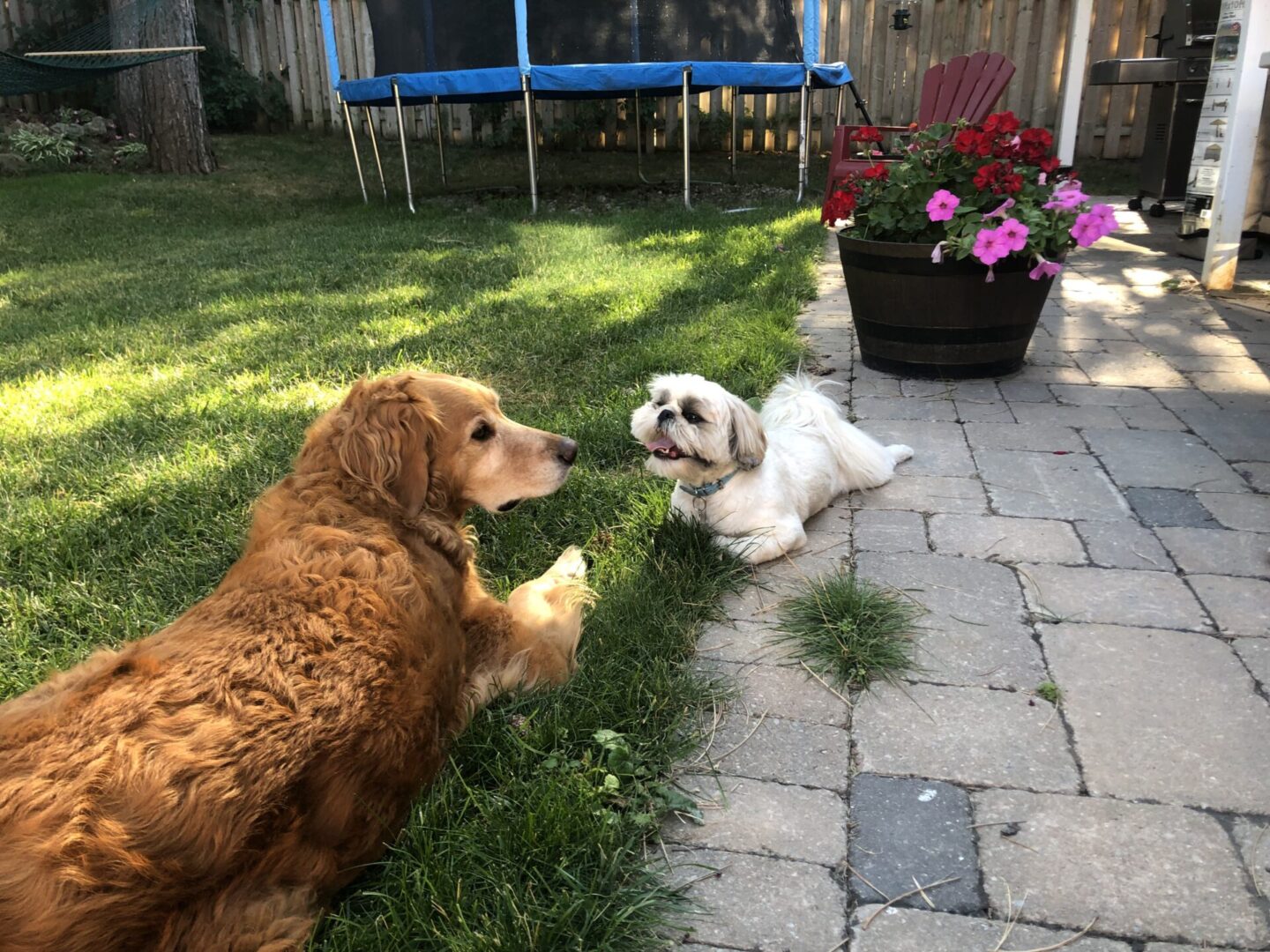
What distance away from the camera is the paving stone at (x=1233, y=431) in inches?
153

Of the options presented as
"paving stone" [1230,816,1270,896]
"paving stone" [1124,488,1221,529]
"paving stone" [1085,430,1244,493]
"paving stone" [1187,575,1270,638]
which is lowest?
"paving stone" [1230,816,1270,896]

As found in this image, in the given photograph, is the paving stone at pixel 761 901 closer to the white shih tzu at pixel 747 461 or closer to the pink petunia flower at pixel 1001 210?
the white shih tzu at pixel 747 461

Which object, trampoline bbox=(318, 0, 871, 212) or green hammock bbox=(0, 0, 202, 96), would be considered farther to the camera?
trampoline bbox=(318, 0, 871, 212)

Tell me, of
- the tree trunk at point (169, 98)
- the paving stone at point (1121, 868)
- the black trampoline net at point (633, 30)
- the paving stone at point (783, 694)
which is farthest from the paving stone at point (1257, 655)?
the tree trunk at point (169, 98)

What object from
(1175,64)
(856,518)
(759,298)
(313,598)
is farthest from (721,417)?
(1175,64)

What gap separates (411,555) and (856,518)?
1.90m

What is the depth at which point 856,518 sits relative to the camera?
3504mm

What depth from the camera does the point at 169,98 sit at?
35.9 ft

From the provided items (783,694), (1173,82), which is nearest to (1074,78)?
(1173,82)

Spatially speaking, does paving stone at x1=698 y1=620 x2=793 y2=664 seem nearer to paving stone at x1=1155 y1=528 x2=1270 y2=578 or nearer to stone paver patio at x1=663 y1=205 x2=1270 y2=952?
stone paver patio at x1=663 y1=205 x2=1270 y2=952

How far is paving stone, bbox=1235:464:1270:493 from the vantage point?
356 centimetres

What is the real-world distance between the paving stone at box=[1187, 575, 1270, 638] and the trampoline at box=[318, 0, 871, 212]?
285 inches

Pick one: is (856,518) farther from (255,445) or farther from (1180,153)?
(1180,153)

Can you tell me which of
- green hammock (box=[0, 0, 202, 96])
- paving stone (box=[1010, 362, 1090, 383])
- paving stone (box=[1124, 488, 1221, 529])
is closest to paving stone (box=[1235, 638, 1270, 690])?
paving stone (box=[1124, 488, 1221, 529])
